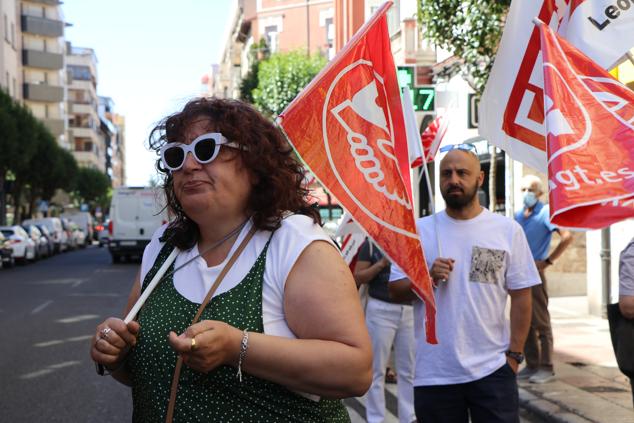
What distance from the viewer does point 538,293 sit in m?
8.50

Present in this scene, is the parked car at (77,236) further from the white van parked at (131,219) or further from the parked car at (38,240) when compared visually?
the white van parked at (131,219)

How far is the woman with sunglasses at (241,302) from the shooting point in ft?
7.34

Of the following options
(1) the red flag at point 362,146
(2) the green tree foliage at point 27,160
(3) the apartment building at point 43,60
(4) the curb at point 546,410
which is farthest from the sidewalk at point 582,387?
(3) the apartment building at point 43,60

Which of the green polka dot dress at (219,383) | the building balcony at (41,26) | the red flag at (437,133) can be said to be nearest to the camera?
the green polka dot dress at (219,383)

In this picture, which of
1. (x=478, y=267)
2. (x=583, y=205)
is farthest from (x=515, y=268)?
(x=583, y=205)

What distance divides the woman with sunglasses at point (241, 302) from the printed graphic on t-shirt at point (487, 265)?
79.7 inches

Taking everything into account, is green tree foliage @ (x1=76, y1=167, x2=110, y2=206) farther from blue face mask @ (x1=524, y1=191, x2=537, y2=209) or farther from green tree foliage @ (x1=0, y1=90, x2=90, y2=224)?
blue face mask @ (x1=524, y1=191, x2=537, y2=209)

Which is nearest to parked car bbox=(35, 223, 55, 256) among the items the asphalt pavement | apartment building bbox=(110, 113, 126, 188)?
the asphalt pavement

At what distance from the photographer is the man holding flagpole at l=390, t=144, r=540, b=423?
14.4ft

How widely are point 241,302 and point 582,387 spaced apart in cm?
625

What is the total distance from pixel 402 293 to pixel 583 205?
4.83ft

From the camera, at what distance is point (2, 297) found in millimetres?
18625

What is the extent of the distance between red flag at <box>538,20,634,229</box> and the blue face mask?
4.30 metres

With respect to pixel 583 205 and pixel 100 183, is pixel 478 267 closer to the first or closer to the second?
pixel 583 205
